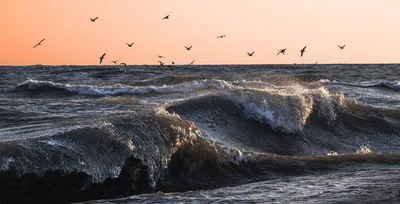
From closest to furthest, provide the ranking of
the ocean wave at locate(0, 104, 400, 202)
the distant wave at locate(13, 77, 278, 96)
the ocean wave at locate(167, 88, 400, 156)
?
the ocean wave at locate(0, 104, 400, 202) < the ocean wave at locate(167, 88, 400, 156) < the distant wave at locate(13, 77, 278, 96)

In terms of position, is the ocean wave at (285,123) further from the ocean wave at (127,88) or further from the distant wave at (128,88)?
the ocean wave at (127,88)

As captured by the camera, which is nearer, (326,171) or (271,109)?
(326,171)

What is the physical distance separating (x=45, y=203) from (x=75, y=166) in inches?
31.7

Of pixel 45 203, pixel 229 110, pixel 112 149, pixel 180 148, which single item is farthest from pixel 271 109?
pixel 45 203

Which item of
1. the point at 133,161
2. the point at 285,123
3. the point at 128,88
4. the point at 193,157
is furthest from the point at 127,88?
the point at 133,161

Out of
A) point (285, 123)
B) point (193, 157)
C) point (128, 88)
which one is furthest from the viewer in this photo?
point (128, 88)

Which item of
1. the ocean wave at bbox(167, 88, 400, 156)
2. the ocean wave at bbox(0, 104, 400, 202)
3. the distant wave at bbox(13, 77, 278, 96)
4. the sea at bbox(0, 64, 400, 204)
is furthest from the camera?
the distant wave at bbox(13, 77, 278, 96)

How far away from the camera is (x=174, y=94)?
2219cm

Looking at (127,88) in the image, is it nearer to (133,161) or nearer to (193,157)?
(193,157)

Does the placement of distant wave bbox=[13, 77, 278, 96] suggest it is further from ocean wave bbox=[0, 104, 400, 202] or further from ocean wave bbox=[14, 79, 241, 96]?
ocean wave bbox=[0, 104, 400, 202]

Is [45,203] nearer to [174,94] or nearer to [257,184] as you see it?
[257,184]

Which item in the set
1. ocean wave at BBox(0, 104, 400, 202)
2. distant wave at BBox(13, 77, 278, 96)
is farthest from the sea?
distant wave at BBox(13, 77, 278, 96)

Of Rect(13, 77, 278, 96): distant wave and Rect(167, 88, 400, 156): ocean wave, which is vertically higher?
Rect(13, 77, 278, 96): distant wave

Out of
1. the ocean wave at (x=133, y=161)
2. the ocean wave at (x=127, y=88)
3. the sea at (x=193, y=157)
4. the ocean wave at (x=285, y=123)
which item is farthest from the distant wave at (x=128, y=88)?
the ocean wave at (x=133, y=161)
